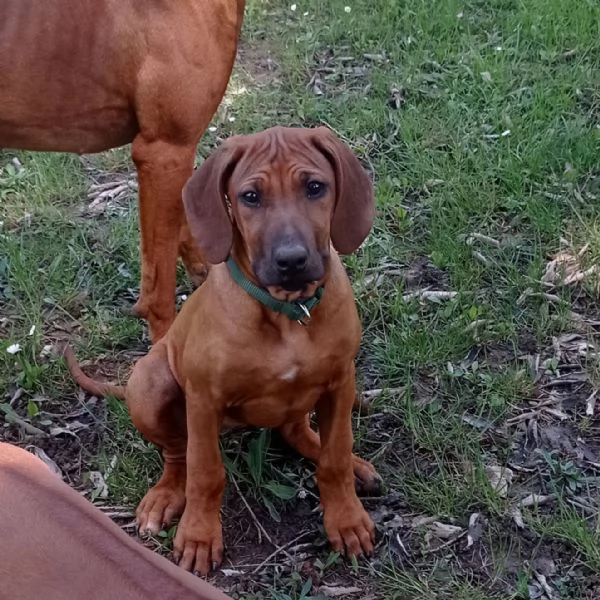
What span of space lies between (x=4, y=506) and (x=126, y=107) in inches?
83.8

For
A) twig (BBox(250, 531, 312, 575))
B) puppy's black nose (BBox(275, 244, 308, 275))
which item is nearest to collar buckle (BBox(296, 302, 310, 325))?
puppy's black nose (BBox(275, 244, 308, 275))

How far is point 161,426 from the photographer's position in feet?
11.0

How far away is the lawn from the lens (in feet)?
10.9

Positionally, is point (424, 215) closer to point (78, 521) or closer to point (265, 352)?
point (265, 352)

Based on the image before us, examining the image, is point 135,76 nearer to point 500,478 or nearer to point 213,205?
point 213,205

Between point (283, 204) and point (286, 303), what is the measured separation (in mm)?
279

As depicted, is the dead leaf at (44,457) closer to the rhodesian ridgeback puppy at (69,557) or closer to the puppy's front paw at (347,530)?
the puppy's front paw at (347,530)

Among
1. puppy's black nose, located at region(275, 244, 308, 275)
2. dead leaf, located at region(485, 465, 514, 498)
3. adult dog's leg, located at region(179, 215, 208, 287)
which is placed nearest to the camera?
puppy's black nose, located at region(275, 244, 308, 275)

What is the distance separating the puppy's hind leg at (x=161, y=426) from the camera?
3.33m

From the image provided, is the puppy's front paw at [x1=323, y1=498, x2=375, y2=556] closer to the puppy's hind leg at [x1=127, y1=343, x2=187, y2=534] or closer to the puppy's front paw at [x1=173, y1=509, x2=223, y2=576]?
the puppy's front paw at [x1=173, y1=509, x2=223, y2=576]

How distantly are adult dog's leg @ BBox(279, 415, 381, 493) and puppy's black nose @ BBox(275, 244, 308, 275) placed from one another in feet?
2.79

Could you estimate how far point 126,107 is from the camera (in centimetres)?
388

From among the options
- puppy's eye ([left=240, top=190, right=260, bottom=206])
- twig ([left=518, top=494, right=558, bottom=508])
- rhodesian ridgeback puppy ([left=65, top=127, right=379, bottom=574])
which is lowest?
twig ([left=518, top=494, right=558, bottom=508])

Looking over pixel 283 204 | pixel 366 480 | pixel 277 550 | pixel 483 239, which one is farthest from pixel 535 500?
pixel 483 239
